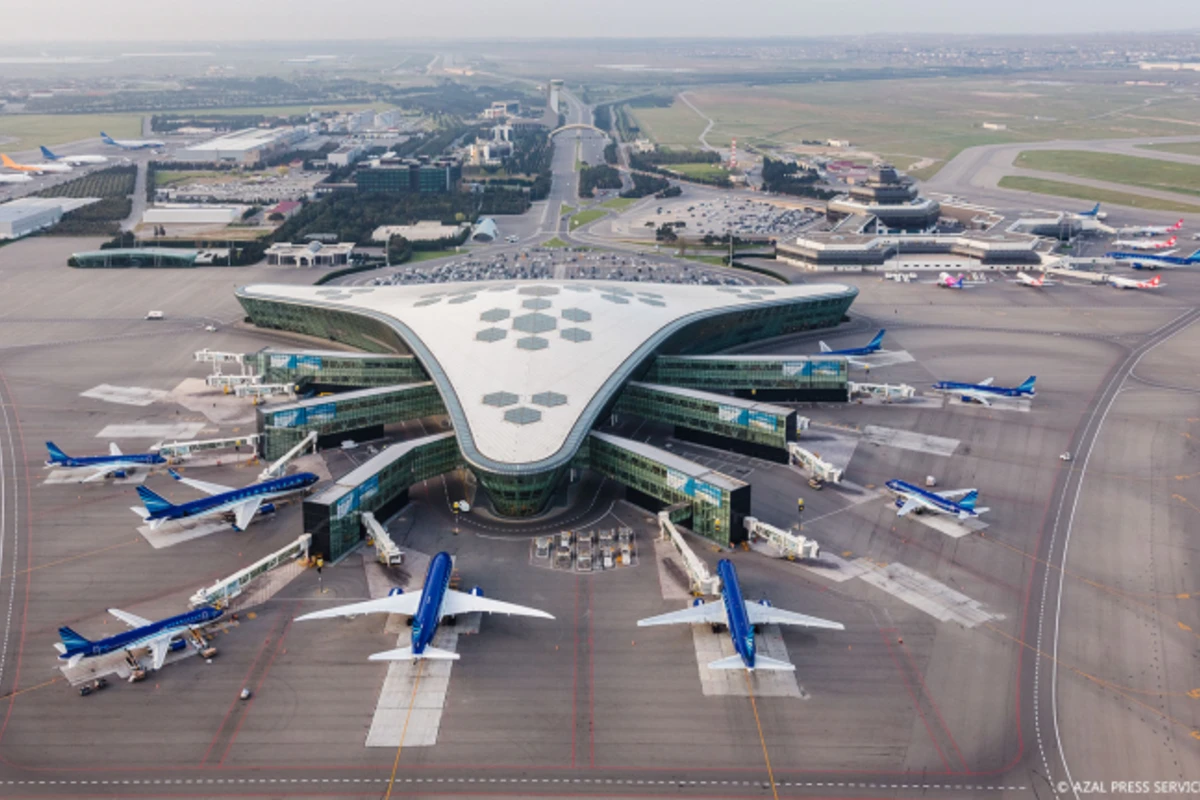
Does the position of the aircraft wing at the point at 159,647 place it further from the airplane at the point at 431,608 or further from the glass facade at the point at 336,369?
the glass facade at the point at 336,369

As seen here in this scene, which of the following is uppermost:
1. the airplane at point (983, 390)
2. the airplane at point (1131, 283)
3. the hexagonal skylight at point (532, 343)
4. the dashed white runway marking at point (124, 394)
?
the hexagonal skylight at point (532, 343)

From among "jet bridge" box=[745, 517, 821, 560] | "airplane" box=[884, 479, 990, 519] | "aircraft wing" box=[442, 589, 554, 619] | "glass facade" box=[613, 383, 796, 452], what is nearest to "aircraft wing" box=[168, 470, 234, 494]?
"aircraft wing" box=[442, 589, 554, 619]

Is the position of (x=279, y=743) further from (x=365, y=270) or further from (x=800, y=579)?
(x=365, y=270)

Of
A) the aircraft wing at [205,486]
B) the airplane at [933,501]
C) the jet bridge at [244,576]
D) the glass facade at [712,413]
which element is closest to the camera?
the jet bridge at [244,576]

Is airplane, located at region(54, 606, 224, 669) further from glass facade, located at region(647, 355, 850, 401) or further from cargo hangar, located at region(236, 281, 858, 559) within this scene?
glass facade, located at region(647, 355, 850, 401)

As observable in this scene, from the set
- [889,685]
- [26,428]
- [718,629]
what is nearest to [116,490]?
[26,428]

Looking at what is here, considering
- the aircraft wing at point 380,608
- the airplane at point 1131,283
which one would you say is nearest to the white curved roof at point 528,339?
the aircraft wing at point 380,608
